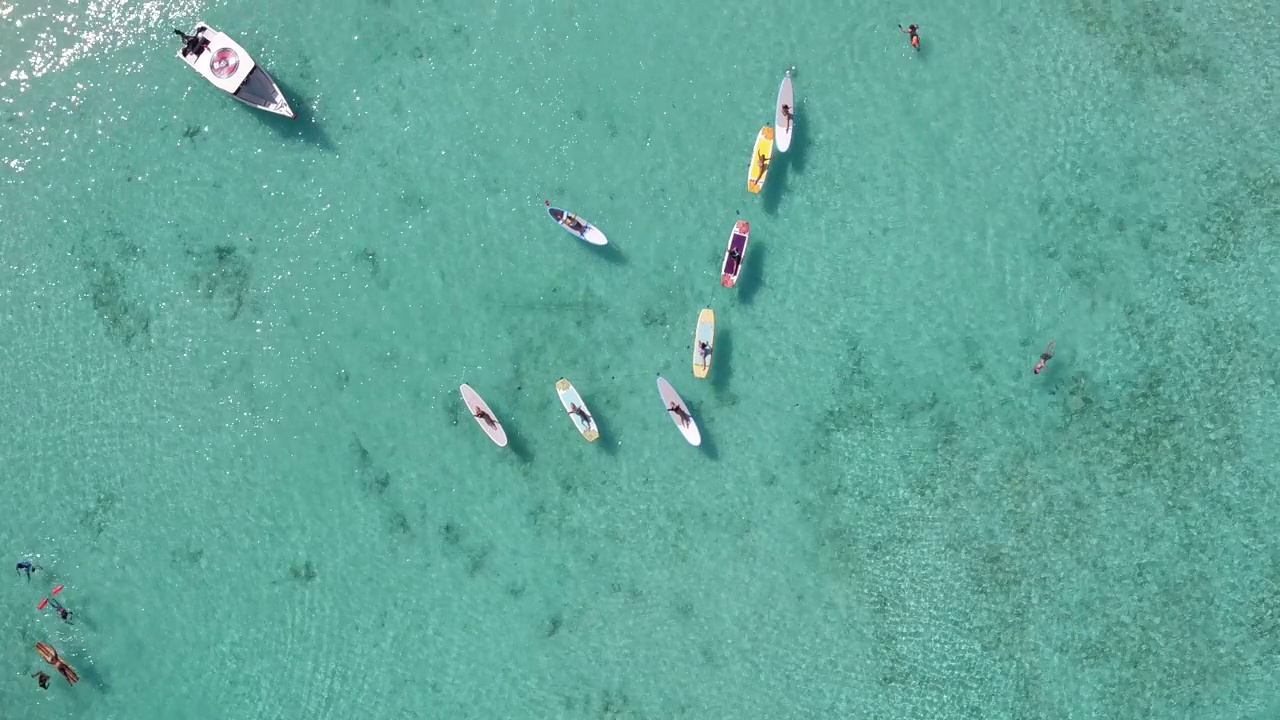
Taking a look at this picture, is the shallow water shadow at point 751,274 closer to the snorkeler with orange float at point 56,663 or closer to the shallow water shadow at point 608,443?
the shallow water shadow at point 608,443

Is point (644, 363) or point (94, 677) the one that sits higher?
point (644, 363)

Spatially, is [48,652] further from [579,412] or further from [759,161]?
[759,161]

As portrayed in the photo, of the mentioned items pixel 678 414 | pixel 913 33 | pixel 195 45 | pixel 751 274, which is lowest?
pixel 678 414

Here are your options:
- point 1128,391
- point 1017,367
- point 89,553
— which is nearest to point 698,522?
point 1017,367

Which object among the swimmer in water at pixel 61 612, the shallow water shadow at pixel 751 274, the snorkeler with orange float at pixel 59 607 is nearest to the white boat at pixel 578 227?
the shallow water shadow at pixel 751 274

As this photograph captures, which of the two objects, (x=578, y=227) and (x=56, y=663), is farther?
(x=578, y=227)

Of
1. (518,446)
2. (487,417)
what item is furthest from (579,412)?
(487,417)

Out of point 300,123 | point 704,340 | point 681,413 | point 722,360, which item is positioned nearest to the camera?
point 681,413

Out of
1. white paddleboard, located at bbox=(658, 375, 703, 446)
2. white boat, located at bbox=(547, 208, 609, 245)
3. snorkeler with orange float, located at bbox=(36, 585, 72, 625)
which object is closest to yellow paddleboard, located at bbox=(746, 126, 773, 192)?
white boat, located at bbox=(547, 208, 609, 245)
